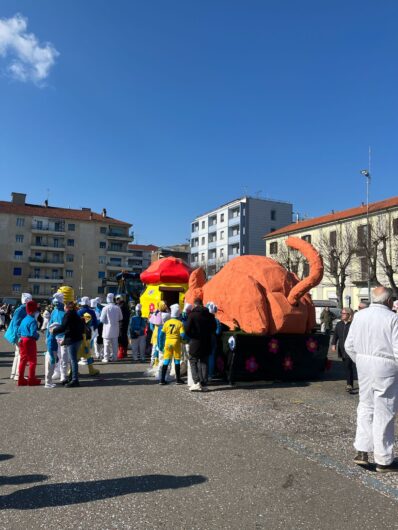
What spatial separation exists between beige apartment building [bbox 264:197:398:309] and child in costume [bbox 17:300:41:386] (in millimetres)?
24824

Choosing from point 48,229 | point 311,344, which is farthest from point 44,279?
point 311,344

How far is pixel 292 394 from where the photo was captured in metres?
7.82

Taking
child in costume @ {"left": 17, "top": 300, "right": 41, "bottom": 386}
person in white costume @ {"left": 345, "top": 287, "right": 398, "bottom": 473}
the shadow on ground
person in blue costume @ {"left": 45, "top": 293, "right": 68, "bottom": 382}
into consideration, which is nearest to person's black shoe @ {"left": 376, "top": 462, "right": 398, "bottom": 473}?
person in white costume @ {"left": 345, "top": 287, "right": 398, "bottom": 473}

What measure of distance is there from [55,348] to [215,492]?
18.3 feet

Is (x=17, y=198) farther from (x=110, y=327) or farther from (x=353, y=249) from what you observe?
(x=110, y=327)

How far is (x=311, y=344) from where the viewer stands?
9031 millimetres

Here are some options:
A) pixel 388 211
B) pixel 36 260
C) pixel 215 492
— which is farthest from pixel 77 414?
pixel 36 260

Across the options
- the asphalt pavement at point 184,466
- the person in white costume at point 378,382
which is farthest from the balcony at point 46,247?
the person in white costume at point 378,382

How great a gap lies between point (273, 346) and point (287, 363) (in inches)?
20.3

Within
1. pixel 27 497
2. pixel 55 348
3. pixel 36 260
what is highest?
pixel 36 260

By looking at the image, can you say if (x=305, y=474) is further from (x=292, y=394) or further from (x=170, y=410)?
(x=292, y=394)

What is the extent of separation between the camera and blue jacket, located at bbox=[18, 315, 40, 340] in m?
8.37

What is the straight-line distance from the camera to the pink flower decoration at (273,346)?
870 centimetres

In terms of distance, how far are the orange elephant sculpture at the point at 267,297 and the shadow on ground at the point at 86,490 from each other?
494cm
